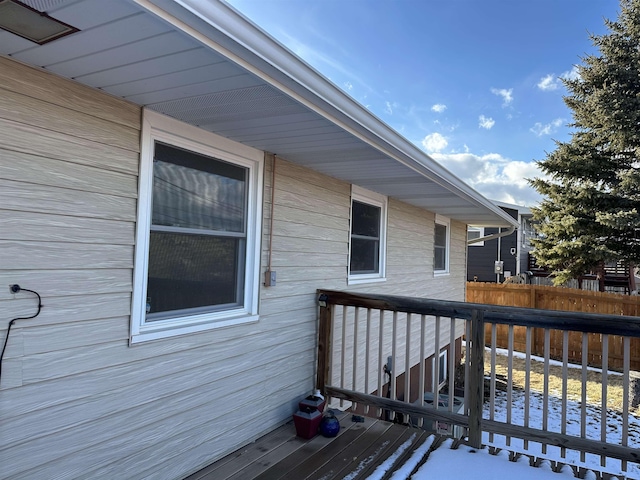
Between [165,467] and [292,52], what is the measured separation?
233 cm

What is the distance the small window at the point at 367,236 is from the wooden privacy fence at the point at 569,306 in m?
5.05

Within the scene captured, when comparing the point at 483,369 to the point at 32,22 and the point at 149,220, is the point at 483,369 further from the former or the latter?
the point at 32,22

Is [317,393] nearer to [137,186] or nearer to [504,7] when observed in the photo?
[137,186]

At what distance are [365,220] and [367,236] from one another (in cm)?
20

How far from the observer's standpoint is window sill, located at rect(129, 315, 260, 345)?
7.18 feet

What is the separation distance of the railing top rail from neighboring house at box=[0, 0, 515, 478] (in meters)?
0.67

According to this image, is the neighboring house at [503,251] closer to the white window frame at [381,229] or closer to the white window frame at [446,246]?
the white window frame at [446,246]

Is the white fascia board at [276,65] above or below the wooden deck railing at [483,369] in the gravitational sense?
above

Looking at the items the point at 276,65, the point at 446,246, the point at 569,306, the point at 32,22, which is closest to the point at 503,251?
the point at 569,306

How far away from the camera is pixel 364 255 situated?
4887mm

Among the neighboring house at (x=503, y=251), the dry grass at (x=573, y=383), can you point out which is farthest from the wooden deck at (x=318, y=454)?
the neighboring house at (x=503, y=251)

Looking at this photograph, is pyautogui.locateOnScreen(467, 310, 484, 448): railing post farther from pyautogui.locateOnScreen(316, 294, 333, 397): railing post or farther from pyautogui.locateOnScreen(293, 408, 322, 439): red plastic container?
pyautogui.locateOnScreen(316, 294, 333, 397): railing post

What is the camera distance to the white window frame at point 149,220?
7.18 ft

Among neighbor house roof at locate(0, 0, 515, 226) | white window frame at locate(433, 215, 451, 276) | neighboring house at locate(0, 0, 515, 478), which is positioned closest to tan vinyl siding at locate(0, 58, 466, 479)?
neighboring house at locate(0, 0, 515, 478)
